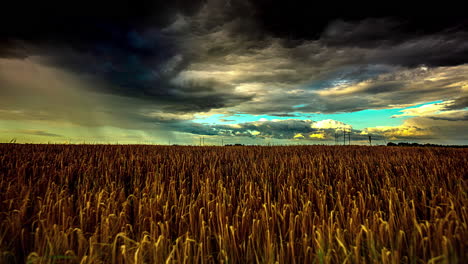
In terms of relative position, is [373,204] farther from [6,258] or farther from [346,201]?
[6,258]

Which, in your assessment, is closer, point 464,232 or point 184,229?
point 464,232

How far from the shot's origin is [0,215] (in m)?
3.20

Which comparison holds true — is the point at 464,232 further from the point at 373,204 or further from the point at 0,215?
the point at 0,215

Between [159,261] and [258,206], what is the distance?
1.67 metres

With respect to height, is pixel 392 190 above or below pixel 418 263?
above

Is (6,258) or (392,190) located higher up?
(392,190)

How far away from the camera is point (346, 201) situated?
12.3ft

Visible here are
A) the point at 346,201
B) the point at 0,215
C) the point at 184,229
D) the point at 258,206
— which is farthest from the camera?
the point at 346,201

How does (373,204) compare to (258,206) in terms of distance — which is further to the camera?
(373,204)

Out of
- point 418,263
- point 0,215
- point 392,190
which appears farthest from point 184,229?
point 392,190

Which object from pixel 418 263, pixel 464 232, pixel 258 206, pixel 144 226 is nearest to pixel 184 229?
pixel 144 226

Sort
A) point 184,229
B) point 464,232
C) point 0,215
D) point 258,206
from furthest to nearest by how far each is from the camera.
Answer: point 258,206
point 0,215
point 184,229
point 464,232

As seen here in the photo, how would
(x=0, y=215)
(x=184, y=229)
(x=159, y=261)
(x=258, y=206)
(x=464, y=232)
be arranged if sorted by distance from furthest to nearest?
1. (x=258, y=206)
2. (x=0, y=215)
3. (x=184, y=229)
4. (x=464, y=232)
5. (x=159, y=261)

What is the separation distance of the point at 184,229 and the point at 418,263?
211 centimetres
